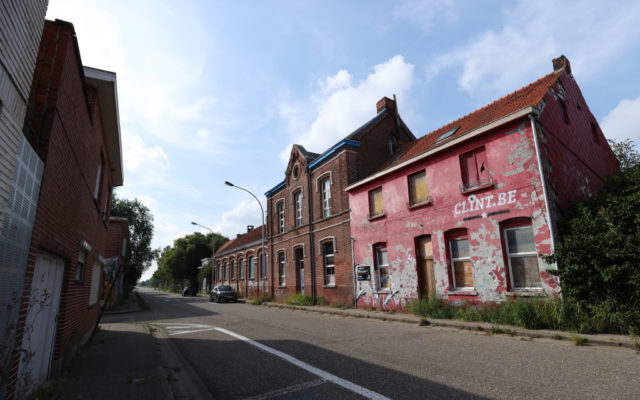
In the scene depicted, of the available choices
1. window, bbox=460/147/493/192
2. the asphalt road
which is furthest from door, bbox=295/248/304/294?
the asphalt road

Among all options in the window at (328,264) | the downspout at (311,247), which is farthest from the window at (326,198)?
the window at (328,264)

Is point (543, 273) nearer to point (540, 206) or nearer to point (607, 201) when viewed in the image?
point (540, 206)

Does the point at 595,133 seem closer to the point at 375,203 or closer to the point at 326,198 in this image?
the point at 375,203

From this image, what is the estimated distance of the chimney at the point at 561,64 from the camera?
44.2ft

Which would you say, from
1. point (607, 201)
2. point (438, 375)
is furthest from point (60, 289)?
point (607, 201)

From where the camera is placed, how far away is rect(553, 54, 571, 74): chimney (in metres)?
13.5

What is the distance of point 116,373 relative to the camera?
5.55 m

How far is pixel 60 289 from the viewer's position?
6031mm

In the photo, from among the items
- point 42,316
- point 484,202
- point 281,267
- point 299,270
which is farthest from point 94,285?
point 281,267

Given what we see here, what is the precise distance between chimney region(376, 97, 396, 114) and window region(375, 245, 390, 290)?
9.36 metres

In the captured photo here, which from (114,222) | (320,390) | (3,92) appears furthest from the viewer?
(114,222)

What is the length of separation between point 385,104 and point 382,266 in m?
10.3

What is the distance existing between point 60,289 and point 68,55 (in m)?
3.96

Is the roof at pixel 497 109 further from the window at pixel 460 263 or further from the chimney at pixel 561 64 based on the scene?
the window at pixel 460 263
